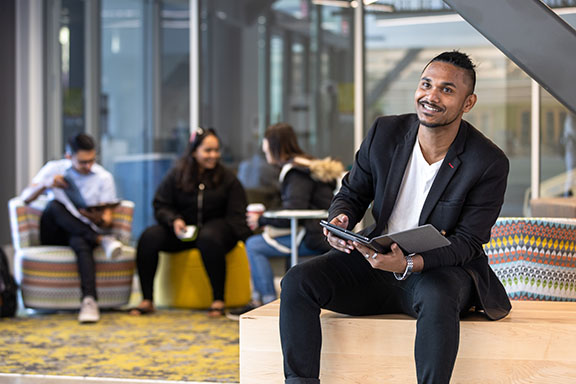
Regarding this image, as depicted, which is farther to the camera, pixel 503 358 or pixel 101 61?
pixel 101 61

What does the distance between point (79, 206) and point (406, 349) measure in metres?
3.53

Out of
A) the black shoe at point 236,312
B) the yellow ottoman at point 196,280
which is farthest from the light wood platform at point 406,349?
the yellow ottoman at point 196,280

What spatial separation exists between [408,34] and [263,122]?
4.58 feet

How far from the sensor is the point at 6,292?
5543 millimetres

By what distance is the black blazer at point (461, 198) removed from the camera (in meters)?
2.92

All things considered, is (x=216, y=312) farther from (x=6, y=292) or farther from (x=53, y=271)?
(x=6, y=292)

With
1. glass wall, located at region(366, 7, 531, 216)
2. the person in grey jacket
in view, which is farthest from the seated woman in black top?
glass wall, located at region(366, 7, 531, 216)

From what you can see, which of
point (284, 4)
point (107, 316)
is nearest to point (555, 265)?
point (107, 316)

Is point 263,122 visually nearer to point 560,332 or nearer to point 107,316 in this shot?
point 107,316

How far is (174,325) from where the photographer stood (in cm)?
535

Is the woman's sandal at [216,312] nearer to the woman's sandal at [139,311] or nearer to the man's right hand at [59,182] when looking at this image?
the woman's sandal at [139,311]

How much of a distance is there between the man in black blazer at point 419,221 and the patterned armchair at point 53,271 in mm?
3098

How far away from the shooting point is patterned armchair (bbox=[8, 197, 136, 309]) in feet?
18.9

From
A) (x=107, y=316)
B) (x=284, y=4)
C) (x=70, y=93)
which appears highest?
(x=284, y=4)
